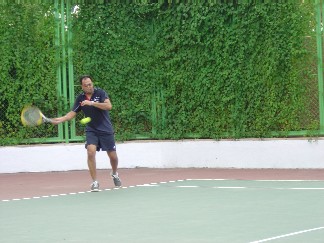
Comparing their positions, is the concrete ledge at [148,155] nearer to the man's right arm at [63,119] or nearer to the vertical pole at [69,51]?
the vertical pole at [69,51]

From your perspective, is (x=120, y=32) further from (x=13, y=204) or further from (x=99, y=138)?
(x=13, y=204)

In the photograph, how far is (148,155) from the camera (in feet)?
64.9

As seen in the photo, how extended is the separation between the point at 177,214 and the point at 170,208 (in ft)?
2.22

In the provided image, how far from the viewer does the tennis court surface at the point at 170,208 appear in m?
9.83

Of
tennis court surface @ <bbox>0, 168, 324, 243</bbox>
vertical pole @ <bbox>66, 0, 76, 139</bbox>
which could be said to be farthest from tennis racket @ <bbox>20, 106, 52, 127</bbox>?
vertical pole @ <bbox>66, 0, 76, 139</bbox>

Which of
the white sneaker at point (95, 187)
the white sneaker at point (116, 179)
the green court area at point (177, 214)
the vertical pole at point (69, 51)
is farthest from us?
the vertical pole at point (69, 51)

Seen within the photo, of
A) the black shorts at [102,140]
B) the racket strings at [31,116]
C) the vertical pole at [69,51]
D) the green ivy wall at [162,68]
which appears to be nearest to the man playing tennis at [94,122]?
the black shorts at [102,140]

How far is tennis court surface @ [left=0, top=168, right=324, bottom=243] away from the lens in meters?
9.83

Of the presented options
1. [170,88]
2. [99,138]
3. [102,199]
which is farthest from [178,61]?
[102,199]

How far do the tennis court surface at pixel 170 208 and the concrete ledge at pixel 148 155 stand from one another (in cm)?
78

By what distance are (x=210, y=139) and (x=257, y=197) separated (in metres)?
6.31

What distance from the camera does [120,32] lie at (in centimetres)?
2003

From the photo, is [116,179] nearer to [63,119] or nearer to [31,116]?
[63,119]

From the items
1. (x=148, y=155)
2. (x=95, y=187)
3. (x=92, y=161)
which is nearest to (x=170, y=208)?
(x=95, y=187)
